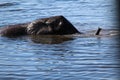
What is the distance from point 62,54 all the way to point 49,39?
6.80 feet

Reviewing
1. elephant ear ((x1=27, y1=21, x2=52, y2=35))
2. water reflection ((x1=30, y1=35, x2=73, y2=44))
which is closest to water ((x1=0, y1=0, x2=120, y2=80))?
water reflection ((x1=30, y1=35, x2=73, y2=44))

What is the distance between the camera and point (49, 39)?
9938mm

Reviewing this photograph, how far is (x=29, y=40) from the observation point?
9.85 meters

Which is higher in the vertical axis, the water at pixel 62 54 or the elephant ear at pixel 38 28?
the elephant ear at pixel 38 28

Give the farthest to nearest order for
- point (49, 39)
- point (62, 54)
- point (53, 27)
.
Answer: point (53, 27)
point (49, 39)
point (62, 54)

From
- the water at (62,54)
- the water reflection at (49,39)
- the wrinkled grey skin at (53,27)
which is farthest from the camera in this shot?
the wrinkled grey skin at (53,27)

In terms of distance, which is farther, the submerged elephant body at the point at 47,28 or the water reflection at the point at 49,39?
the submerged elephant body at the point at 47,28

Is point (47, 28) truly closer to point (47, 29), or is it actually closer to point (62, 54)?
point (47, 29)

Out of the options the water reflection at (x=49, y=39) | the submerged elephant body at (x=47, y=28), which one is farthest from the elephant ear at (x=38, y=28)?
the water reflection at (x=49, y=39)

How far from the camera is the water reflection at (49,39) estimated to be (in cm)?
958

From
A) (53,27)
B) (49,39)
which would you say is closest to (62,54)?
(49,39)

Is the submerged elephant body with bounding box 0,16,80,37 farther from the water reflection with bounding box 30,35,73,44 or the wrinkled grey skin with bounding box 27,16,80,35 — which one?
the water reflection with bounding box 30,35,73,44

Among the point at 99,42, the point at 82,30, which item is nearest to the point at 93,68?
the point at 99,42

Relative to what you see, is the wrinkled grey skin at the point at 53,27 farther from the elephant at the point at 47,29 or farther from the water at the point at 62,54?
the water at the point at 62,54
